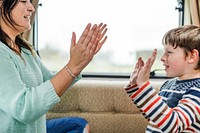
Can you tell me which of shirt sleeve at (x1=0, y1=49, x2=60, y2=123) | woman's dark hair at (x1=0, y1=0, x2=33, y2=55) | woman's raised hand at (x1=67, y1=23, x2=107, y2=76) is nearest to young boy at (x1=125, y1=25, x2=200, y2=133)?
woman's raised hand at (x1=67, y1=23, x2=107, y2=76)

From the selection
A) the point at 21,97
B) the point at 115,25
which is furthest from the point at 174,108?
the point at 115,25

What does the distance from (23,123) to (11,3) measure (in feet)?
1.66

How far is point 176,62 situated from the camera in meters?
1.51

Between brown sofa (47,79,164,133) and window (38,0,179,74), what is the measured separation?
61 centimetres

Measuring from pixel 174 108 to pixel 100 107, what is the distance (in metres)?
1.50

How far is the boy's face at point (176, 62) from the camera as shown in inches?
59.2

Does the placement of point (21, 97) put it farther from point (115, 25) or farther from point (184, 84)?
point (115, 25)

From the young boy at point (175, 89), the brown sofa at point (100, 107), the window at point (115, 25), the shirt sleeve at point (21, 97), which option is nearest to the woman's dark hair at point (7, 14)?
the shirt sleeve at point (21, 97)

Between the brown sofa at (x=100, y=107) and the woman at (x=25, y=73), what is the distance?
1.29 m

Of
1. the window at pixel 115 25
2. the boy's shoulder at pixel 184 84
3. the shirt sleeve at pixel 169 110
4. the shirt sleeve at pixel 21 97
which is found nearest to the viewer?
the shirt sleeve at pixel 21 97

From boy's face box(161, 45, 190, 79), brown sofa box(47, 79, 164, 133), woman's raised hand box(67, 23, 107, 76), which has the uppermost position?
woman's raised hand box(67, 23, 107, 76)

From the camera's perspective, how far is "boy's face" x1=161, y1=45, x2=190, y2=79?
59.2 inches

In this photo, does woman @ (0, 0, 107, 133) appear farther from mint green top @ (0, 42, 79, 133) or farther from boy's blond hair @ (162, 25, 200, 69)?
boy's blond hair @ (162, 25, 200, 69)

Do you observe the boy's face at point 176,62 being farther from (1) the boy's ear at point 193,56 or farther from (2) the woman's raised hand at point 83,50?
(2) the woman's raised hand at point 83,50
